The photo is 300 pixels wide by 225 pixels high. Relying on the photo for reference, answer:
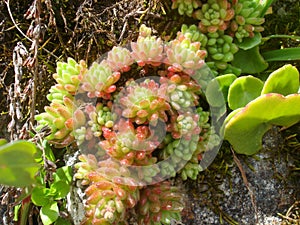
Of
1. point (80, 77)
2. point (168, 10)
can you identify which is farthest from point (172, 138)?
point (168, 10)

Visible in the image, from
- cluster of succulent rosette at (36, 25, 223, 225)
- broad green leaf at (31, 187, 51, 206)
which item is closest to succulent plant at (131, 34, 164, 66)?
cluster of succulent rosette at (36, 25, 223, 225)

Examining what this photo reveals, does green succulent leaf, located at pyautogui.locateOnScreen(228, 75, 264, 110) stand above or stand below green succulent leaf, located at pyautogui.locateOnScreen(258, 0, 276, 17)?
below

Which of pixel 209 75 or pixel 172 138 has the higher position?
pixel 209 75

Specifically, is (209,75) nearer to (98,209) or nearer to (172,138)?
(172,138)

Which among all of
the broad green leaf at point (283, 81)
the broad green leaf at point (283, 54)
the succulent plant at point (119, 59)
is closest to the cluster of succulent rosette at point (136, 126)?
the succulent plant at point (119, 59)

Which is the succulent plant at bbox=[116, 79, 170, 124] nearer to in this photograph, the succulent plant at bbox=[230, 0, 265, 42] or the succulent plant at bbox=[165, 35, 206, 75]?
the succulent plant at bbox=[165, 35, 206, 75]

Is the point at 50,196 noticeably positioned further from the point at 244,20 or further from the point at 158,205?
the point at 244,20
